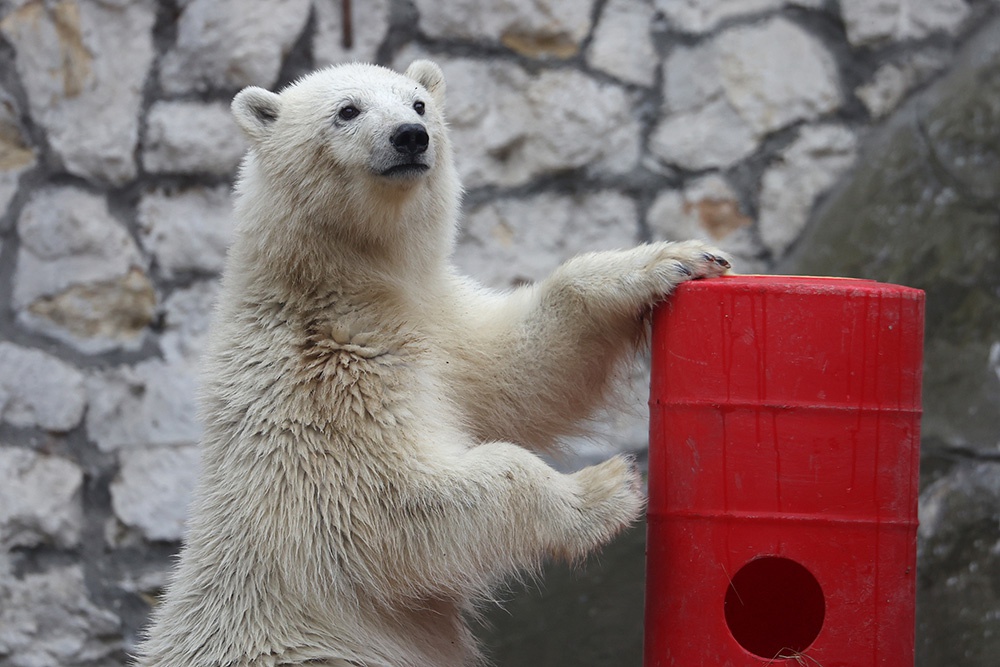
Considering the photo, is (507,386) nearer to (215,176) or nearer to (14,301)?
(215,176)

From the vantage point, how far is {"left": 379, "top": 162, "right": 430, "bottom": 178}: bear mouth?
258 cm

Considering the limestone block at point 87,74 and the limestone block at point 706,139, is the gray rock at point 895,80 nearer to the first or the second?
the limestone block at point 706,139

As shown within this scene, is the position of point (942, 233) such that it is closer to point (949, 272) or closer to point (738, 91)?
point (949, 272)

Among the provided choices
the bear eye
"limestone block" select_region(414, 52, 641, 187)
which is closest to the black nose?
the bear eye

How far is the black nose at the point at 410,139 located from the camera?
8.33 feet

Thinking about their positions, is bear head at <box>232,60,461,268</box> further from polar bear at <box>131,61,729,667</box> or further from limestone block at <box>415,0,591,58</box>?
limestone block at <box>415,0,591,58</box>

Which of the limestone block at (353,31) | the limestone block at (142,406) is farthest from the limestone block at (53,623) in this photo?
the limestone block at (353,31)

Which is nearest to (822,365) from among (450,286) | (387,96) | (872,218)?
(450,286)

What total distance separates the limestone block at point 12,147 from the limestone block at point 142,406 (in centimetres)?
76

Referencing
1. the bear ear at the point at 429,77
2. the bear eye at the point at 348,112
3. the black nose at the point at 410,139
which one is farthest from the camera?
the bear ear at the point at 429,77

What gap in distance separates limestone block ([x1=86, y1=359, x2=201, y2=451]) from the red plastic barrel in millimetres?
2243

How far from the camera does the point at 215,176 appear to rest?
4.04 metres

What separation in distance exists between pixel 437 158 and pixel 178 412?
1694mm

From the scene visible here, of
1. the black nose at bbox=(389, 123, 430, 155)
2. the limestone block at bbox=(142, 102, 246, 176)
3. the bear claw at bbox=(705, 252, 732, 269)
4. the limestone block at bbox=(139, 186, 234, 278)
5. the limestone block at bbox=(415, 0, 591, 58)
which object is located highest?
the limestone block at bbox=(415, 0, 591, 58)
